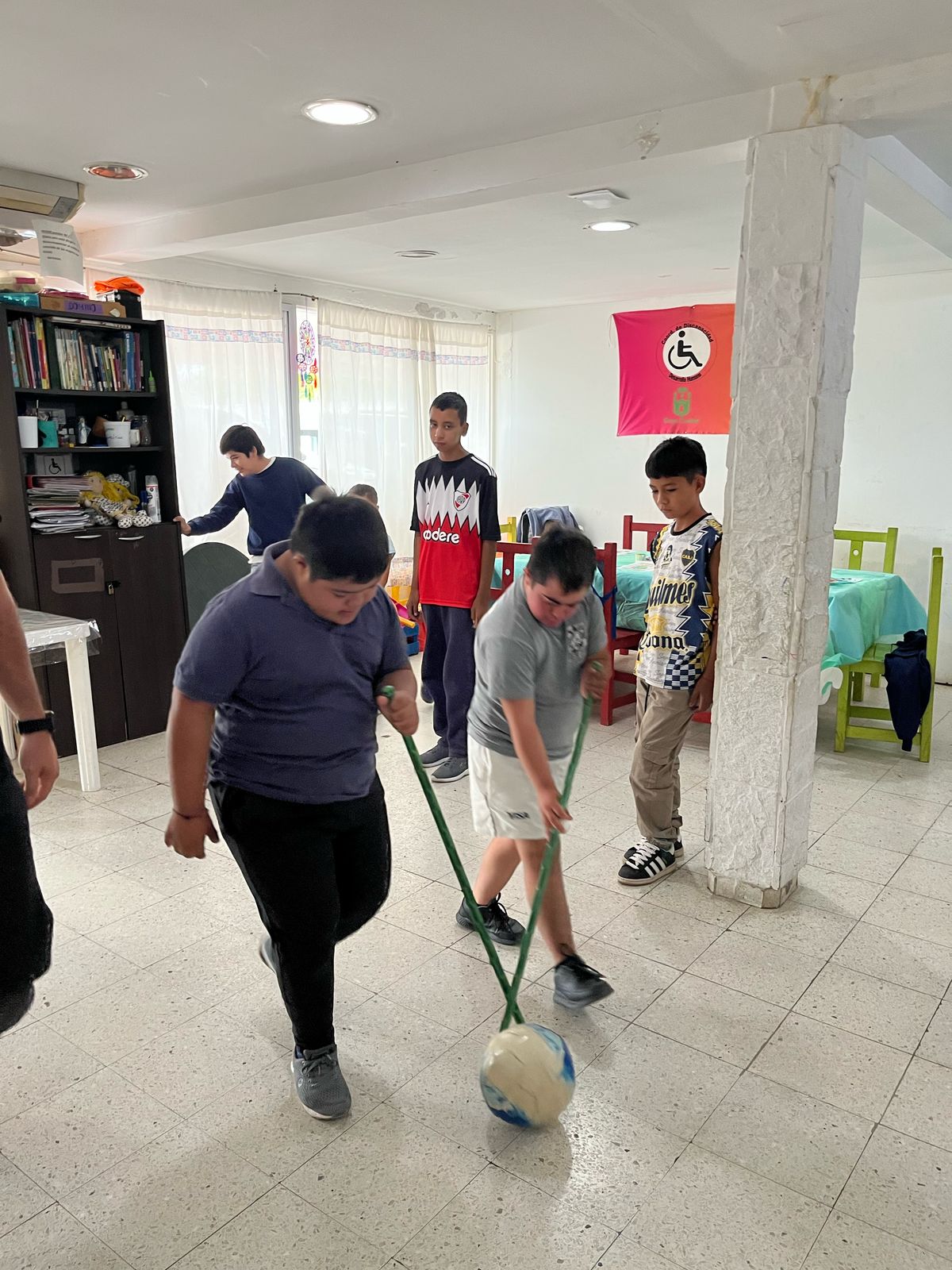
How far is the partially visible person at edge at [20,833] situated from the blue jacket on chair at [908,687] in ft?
10.9

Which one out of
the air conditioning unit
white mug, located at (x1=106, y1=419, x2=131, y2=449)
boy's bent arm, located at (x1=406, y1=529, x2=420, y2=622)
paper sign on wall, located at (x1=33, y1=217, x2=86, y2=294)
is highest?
the air conditioning unit

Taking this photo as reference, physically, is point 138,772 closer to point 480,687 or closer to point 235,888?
point 235,888

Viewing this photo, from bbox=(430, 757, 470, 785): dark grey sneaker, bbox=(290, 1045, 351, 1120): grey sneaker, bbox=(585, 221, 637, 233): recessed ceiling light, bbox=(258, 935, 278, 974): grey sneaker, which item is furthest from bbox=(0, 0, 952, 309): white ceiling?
bbox=(290, 1045, 351, 1120): grey sneaker

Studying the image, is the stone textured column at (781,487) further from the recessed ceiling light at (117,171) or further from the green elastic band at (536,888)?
the recessed ceiling light at (117,171)

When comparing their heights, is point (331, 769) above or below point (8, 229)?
below

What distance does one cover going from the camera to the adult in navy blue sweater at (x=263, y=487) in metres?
4.31

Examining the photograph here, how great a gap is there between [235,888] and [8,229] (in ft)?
8.83

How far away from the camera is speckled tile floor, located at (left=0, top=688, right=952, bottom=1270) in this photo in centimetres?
153

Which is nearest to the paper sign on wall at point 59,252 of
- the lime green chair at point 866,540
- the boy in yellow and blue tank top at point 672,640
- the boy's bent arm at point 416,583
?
the boy's bent arm at point 416,583

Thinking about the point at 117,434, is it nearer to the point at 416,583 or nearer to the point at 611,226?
the point at 416,583

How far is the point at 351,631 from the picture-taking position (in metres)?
1.65

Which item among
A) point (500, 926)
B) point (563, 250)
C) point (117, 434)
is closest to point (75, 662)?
point (117, 434)

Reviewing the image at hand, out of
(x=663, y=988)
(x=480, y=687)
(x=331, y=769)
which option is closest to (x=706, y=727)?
(x=663, y=988)

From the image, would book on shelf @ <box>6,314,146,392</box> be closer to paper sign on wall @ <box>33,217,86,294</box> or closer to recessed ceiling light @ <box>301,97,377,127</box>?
paper sign on wall @ <box>33,217,86,294</box>
